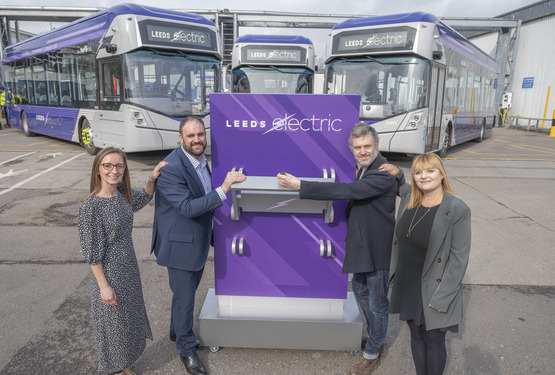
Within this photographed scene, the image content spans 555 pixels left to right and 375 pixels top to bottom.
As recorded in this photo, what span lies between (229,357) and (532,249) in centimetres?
430

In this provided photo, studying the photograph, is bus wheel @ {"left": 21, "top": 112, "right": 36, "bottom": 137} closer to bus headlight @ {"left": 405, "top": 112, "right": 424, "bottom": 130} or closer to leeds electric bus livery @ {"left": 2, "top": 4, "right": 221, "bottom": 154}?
leeds electric bus livery @ {"left": 2, "top": 4, "right": 221, "bottom": 154}

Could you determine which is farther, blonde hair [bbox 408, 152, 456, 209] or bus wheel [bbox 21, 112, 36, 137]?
bus wheel [bbox 21, 112, 36, 137]

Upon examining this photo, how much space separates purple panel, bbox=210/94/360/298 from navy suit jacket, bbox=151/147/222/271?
0.65 ft

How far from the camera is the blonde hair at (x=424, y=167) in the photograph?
2389mm

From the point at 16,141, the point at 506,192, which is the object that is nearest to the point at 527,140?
the point at 506,192

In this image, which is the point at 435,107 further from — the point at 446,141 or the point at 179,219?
the point at 179,219

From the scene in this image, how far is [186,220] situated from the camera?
2.75m

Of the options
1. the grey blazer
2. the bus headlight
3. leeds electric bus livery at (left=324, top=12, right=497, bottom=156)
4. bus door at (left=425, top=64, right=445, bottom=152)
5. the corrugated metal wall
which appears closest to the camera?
the grey blazer

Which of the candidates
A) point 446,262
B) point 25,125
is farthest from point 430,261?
point 25,125

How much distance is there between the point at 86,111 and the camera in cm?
1134

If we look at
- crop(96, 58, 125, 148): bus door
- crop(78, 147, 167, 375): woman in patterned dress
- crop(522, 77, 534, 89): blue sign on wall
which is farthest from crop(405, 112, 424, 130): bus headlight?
crop(522, 77, 534, 89): blue sign on wall

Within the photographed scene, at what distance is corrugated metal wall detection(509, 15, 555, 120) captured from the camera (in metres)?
24.0

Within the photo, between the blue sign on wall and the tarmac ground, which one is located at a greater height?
the blue sign on wall

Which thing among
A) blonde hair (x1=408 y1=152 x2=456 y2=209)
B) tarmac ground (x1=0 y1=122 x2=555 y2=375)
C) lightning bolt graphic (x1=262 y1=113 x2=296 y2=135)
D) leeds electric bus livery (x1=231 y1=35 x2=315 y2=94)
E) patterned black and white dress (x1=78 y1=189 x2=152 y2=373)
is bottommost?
tarmac ground (x1=0 y1=122 x2=555 y2=375)
